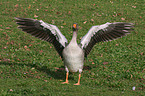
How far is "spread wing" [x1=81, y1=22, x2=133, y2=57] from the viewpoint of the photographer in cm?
1005

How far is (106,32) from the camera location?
1030 cm

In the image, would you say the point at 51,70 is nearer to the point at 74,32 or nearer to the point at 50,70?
the point at 50,70

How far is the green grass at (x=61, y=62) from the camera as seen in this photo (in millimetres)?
8820

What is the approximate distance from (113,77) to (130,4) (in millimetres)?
15974

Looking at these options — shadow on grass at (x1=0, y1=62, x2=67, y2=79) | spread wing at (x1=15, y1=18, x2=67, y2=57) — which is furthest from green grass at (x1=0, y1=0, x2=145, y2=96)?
spread wing at (x1=15, y1=18, x2=67, y2=57)

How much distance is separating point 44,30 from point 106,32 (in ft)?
7.69

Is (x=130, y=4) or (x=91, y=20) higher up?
(x=130, y=4)

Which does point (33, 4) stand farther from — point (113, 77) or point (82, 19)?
point (113, 77)

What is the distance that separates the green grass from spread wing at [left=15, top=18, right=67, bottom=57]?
141 cm

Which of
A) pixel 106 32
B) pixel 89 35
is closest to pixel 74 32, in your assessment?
pixel 89 35

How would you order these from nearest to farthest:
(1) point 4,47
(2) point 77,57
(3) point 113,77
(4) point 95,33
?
(2) point 77,57, (4) point 95,33, (3) point 113,77, (1) point 4,47

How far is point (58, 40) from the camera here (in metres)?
10.2

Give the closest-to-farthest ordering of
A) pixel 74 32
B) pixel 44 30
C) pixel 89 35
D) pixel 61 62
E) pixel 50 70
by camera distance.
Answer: pixel 74 32 → pixel 89 35 → pixel 44 30 → pixel 50 70 → pixel 61 62

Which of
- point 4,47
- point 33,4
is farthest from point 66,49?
point 33,4
